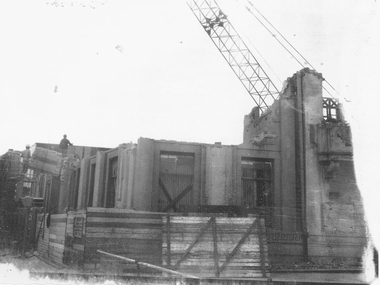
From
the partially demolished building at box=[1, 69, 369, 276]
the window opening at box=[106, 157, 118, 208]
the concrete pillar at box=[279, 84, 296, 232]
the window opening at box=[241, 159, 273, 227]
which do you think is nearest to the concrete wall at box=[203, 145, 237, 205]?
the partially demolished building at box=[1, 69, 369, 276]

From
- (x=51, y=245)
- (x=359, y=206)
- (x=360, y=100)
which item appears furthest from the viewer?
(x=359, y=206)

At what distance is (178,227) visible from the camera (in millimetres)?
13773

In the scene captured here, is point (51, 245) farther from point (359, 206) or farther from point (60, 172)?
point (359, 206)

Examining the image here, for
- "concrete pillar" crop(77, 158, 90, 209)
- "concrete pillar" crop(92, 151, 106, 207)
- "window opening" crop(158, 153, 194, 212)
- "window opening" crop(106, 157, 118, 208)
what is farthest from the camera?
"concrete pillar" crop(77, 158, 90, 209)

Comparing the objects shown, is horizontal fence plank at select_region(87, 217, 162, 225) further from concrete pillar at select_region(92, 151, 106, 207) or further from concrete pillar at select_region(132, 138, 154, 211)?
concrete pillar at select_region(92, 151, 106, 207)

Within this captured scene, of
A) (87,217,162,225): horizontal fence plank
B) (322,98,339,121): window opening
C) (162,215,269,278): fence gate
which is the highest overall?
(322,98,339,121): window opening

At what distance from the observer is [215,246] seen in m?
13.4

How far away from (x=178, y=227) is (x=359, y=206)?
11659 mm

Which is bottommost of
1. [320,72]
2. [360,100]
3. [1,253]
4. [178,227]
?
[1,253]

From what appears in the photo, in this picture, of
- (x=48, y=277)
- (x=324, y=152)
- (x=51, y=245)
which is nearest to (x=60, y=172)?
(x=51, y=245)

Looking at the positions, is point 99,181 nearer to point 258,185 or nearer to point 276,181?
point 258,185

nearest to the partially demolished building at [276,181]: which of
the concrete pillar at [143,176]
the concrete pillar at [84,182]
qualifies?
the concrete pillar at [143,176]

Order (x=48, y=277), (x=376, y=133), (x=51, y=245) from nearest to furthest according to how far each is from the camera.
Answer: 1. (x=48, y=277)
2. (x=376, y=133)
3. (x=51, y=245)

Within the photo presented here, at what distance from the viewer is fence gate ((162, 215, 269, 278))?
13.1 metres
